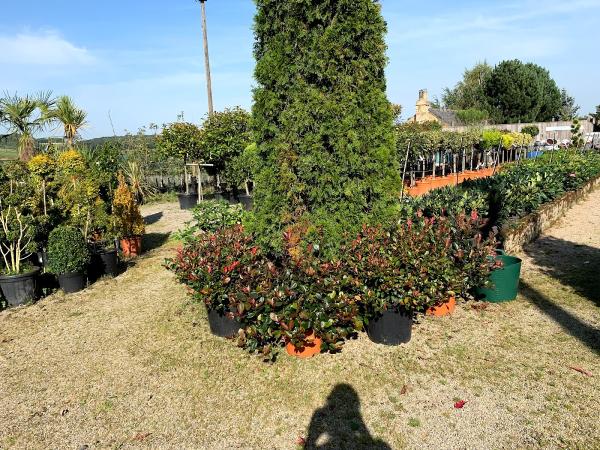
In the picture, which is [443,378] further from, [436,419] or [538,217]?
[538,217]

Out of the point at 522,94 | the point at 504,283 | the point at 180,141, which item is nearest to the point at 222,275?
the point at 504,283

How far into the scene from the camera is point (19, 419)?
362 cm

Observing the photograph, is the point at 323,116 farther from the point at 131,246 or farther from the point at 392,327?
the point at 131,246

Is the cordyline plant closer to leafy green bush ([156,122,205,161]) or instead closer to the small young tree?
leafy green bush ([156,122,205,161])

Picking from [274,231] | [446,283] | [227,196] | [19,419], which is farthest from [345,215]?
[227,196]

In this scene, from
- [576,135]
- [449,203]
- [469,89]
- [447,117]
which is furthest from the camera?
[469,89]

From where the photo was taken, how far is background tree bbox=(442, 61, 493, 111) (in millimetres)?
59819

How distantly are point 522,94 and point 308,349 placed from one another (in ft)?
182

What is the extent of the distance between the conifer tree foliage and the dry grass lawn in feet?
5.57

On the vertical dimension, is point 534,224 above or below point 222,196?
below

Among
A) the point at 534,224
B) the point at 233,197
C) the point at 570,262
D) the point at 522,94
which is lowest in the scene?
the point at 570,262

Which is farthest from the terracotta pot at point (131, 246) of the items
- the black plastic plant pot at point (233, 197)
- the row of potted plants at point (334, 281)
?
the black plastic plant pot at point (233, 197)

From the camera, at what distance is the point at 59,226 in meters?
7.13

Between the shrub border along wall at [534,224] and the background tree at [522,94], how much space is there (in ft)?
147
